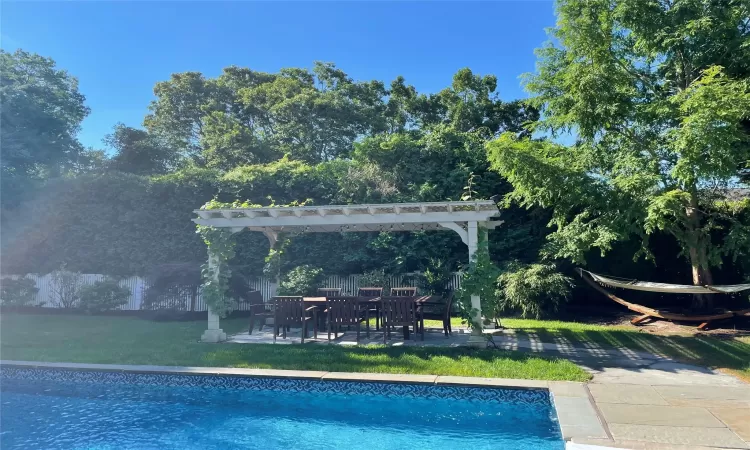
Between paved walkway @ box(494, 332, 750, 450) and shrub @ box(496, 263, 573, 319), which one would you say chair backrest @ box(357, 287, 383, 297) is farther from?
paved walkway @ box(494, 332, 750, 450)

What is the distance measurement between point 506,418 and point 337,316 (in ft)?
14.0

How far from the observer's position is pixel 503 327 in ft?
38.2

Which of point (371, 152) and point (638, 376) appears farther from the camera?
point (371, 152)

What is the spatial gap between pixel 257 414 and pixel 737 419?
18.6 feet

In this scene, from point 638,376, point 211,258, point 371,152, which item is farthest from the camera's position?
point 371,152

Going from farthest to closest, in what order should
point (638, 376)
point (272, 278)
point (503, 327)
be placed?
point (272, 278) < point (503, 327) < point (638, 376)

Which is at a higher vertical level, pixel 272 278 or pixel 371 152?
pixel 371 152

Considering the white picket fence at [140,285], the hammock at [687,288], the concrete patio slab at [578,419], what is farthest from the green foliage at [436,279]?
the concrete patio slab at [578,419]

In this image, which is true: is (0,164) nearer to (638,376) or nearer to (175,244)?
(175,244)

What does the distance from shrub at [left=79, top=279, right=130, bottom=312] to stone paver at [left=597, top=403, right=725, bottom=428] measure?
1392cm

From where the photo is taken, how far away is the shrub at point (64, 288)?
49.4 ft

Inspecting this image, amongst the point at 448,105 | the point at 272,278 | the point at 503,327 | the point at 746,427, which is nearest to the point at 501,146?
the point at 503,327

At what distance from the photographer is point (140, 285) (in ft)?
49.6

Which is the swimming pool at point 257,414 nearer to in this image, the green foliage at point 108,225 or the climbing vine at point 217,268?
the climbing vine at point 217,268
